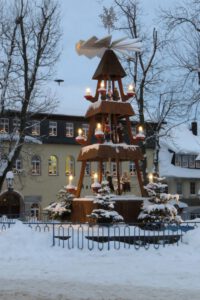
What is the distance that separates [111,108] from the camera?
20297 mm

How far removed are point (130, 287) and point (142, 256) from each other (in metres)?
4.71

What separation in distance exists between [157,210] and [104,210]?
191 cm

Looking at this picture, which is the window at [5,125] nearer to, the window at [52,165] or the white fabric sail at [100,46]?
the window at [52,165]

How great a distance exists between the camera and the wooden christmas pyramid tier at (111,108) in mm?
20172

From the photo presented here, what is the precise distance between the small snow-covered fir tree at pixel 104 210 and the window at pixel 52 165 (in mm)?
28047

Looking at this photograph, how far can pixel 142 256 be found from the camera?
50.6 feet

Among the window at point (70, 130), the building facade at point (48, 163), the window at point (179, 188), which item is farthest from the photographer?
the window at point (179, 188)

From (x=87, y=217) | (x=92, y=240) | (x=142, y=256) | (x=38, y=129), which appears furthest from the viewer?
(x=38, y=129)

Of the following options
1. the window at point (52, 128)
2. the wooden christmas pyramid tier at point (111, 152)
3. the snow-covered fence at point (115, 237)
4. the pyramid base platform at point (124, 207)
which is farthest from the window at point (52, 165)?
the snow-covered fence at point (115, 237)

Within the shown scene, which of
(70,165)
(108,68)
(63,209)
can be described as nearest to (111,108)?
(108,68)

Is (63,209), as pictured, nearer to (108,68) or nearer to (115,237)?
(115,237)

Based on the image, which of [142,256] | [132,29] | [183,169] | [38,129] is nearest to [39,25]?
[132,29]

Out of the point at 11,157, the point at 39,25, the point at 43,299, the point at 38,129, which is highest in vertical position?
the point at 39,25

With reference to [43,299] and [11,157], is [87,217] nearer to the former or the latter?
[43,299]
